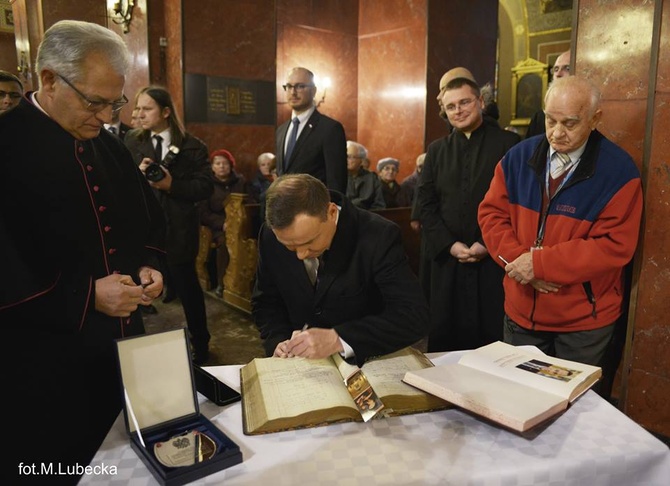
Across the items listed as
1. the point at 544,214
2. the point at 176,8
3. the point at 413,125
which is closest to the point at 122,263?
the point at 544,214

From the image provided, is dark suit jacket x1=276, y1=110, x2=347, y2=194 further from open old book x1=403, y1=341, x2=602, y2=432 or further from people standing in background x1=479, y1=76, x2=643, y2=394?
open old book x1=403, y1=341, x2=602, y2=432

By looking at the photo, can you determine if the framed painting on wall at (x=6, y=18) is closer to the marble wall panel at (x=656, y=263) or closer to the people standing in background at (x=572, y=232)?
the people standing in background at (x=572, y=232)

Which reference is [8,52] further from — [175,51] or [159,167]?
→ [175,51]

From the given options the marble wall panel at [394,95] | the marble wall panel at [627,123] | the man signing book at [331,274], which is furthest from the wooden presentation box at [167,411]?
the marble wall panel at [394,95]

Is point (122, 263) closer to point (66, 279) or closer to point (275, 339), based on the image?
point (66, 279)

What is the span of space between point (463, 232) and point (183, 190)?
74.9 inches

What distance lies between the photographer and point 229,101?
24.7 ft

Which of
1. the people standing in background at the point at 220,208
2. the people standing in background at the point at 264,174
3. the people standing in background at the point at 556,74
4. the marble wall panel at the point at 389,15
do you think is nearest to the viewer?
the people standing in background at the point at 556,74

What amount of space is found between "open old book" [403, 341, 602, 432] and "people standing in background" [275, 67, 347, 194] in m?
2.52

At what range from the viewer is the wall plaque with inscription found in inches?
288

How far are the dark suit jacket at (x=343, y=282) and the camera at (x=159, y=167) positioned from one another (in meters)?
1.82

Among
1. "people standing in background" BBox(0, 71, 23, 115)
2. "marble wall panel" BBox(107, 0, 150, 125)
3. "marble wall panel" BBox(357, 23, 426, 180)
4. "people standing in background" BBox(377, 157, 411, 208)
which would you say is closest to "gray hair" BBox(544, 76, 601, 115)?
"people standing in background" BBox(0, 71, 23, 115)

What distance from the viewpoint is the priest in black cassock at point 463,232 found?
3264mm

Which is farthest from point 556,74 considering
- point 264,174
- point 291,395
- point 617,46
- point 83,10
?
point 83,10
